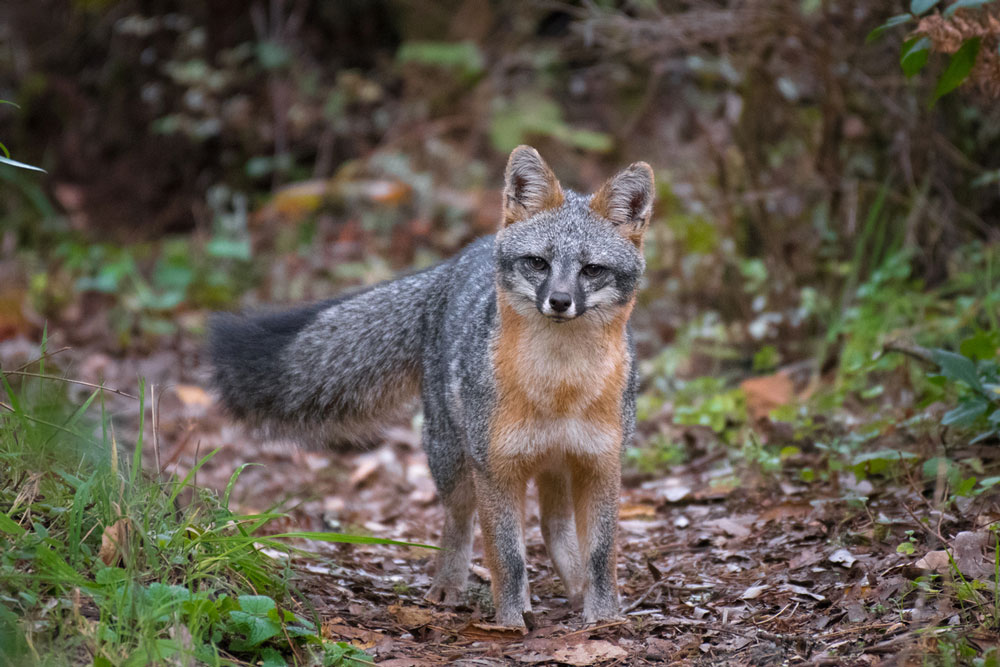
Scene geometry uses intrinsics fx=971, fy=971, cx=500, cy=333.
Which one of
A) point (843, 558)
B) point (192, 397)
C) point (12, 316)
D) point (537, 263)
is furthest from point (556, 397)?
point (12, 316)

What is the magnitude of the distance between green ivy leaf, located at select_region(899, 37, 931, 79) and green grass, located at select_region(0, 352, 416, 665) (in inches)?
117

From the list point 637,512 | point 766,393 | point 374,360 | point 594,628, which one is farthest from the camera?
point 766,393

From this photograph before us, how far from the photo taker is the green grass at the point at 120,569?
3.00 meters

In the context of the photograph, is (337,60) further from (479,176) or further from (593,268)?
(593,268)

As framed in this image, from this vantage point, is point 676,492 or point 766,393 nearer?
point 676,492

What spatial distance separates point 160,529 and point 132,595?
0.45 meters

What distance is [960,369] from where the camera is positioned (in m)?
4.50

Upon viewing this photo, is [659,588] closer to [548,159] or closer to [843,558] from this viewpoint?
[843,558]

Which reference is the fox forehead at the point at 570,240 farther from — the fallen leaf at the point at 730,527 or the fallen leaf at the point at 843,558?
the fallen leaf at the point at 730,527

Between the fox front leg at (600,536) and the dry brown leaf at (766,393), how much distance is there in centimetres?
231

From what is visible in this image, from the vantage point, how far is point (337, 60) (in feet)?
45.6

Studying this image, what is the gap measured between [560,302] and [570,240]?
426 millimetres

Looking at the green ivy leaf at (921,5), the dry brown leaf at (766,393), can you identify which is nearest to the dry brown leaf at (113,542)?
the green ivy leaf at (921,5)

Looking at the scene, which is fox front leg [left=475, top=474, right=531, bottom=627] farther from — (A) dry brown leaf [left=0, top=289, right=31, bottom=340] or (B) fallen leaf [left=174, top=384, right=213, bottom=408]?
(A) dry brown leaf [left=0, top=289, right=31, bottom=340]
